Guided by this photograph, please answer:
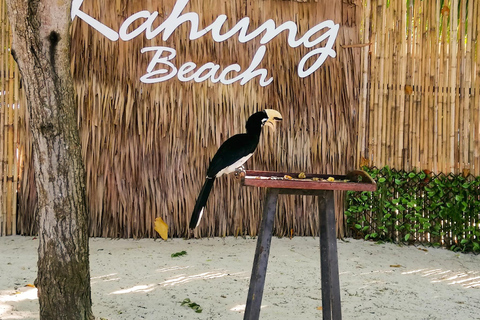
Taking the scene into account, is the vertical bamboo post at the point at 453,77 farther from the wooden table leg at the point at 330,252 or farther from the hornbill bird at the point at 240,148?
the wooden table leg at the point at 330,252

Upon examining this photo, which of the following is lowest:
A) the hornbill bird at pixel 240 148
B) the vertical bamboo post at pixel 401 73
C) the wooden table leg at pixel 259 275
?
the wooden table leg at pixel 259 275

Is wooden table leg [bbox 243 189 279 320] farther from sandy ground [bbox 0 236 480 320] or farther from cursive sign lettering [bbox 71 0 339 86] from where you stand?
cursive sign lettering [bbox 71 0 339 86]

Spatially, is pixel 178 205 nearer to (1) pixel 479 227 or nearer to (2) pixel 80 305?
(2) pixel 80 305

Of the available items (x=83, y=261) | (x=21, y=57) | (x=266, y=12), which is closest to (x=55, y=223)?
(x=83, y=261)

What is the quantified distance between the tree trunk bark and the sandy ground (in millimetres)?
462

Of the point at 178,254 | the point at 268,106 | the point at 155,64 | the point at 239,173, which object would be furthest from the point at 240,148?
the point at 155,64

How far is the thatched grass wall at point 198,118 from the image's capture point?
410 centimetres

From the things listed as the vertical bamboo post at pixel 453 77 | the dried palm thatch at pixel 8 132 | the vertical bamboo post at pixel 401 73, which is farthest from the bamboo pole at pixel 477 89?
the dried palm thatch at pixel 8 132

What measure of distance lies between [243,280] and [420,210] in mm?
1839

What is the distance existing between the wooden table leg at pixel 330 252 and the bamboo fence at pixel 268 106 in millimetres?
1972

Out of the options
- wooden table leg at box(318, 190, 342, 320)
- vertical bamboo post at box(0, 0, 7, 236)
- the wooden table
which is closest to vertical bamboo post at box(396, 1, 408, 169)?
the wooden table

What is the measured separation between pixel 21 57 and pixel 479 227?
3.78 metres

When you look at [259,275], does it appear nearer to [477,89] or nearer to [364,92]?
[364,92]

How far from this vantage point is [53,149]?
2.13 metres
